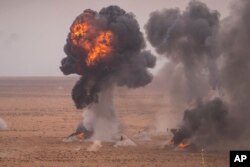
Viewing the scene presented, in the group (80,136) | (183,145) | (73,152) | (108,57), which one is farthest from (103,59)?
(183,145)

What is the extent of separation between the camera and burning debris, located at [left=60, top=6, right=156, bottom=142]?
9594 centimetres

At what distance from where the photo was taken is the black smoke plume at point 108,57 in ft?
316

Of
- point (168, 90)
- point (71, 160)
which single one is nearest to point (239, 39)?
point (71, 160)

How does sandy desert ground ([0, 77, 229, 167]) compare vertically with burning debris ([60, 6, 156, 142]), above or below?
below

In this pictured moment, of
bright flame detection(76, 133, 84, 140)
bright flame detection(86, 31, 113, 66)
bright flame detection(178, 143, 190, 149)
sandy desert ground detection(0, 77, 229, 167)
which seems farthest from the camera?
bright flame detection(76, 133, 84, 140)

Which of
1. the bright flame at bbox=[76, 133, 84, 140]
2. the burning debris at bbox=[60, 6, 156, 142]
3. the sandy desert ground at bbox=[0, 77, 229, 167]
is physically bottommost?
the sandy desert ground at bbox=[0, 77, 229, 167]

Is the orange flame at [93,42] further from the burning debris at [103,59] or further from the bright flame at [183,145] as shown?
the bright flame at [183,145]

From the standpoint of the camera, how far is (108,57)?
95625mm

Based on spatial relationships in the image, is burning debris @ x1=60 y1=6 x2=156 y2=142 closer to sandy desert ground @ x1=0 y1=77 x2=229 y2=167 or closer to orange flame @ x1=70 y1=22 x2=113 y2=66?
orange flame @ x1=70 y1=22 x2=113 y2=66

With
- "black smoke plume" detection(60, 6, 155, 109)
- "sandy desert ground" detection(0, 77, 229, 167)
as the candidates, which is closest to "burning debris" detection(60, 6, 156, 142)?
"black smoke plume" detection(60, 6, 155, 109)

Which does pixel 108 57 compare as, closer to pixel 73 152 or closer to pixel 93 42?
pixel 93 42

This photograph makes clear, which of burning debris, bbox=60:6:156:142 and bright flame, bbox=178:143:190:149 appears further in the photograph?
burning debris, bbox=60:6:156:142

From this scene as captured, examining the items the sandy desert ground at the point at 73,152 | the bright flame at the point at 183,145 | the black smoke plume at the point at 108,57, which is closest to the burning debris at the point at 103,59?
the black smoke plume at the point at 108,57

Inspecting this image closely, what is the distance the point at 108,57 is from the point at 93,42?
384cm
